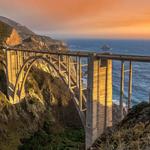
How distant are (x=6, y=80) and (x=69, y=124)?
10290 millimetres

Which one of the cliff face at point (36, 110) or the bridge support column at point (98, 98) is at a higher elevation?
the bridge support column at point (98, 98)

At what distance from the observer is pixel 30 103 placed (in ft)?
138

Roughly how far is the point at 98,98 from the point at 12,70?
19.7m

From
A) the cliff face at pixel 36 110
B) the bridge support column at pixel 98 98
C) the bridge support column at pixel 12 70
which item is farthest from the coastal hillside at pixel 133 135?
the bridge support column at pixel 12 70

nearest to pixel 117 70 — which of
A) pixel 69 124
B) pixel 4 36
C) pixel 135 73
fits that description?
pixel 135 73

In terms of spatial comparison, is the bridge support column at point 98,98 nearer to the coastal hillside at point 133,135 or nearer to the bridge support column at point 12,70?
the coastal hillside at point 133,135

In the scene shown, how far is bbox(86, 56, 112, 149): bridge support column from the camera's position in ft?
76.3

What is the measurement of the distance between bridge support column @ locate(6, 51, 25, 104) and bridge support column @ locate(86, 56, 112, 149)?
16.9 m

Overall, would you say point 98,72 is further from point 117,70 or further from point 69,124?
point 117,70

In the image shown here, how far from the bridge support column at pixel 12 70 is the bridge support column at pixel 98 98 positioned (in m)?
16.9

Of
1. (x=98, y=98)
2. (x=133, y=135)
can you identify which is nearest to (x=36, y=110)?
(x=98, y=98)

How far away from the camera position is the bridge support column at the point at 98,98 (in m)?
23.3

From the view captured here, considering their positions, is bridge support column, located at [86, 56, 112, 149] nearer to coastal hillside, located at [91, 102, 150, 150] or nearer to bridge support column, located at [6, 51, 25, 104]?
coastal hillside, located at [91, 102, 150, 150]

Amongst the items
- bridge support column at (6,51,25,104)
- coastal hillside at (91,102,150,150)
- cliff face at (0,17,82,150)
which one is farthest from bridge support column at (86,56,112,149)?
bridge support column at (6,51,25,104)
